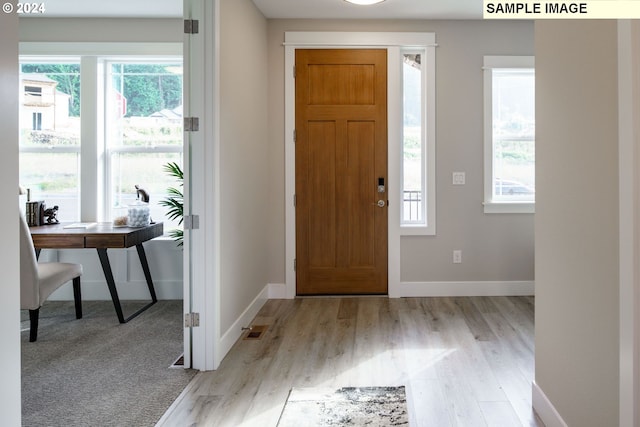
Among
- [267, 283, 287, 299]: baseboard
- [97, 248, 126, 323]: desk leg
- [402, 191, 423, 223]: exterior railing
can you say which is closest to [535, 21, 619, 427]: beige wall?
[402, 191, 423, 223]: exterior railing

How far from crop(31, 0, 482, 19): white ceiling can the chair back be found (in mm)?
2142

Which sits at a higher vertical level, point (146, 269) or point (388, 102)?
point (388, 102)

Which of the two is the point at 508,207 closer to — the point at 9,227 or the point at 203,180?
the point at 203,180

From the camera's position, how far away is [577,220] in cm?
169

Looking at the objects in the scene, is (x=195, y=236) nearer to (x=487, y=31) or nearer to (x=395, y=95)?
(x=395, y=95)

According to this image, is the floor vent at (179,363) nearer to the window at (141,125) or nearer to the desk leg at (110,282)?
the desk leg at (110,282)

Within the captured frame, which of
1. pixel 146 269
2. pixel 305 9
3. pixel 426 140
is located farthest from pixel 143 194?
pixel 426 140

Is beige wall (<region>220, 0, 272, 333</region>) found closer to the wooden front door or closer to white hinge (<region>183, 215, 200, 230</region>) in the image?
white hinge (<region>183, 215, 200, 230</region>)

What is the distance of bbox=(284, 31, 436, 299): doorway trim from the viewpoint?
13.8ft

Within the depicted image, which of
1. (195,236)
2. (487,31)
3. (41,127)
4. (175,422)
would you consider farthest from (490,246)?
(41,127)

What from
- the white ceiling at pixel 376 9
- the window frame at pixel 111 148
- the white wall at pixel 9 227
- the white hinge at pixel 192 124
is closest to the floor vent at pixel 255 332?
the white hinge at pixel 192 124

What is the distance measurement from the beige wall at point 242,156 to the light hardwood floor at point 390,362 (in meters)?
0.42

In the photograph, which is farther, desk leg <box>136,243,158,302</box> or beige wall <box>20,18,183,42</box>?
beige wall <box>20,18,183,42</box>

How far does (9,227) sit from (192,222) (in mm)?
1551
